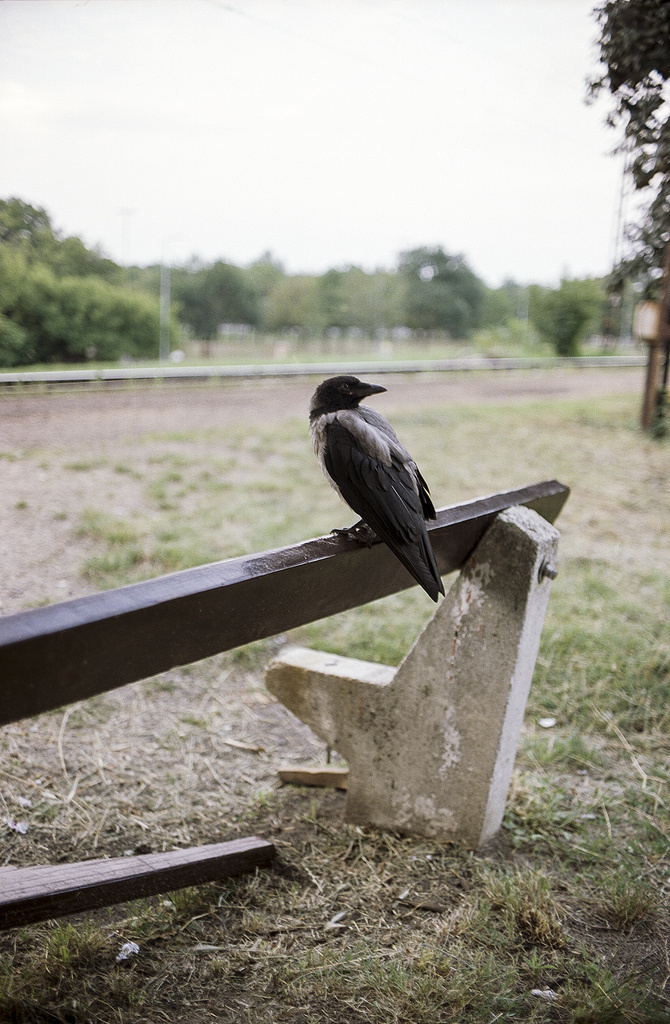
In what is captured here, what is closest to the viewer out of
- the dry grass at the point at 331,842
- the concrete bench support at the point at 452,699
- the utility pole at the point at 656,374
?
the dry grass at the point at 331,842

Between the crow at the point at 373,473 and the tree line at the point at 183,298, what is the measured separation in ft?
4.45

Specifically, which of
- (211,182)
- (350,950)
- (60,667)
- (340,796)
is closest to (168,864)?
(350,950)

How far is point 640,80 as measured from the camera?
8.48 feet

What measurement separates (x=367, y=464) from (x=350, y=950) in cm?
97

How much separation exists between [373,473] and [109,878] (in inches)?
38.0

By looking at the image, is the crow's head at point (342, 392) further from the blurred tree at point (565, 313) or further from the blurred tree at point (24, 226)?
the blurred tree at point (565, 313)

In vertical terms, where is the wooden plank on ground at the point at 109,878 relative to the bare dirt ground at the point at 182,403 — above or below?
below

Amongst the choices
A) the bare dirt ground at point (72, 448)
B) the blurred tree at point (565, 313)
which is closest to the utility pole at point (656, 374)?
the bare dirt ground at point (72, 448)

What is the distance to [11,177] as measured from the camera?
2.27 m

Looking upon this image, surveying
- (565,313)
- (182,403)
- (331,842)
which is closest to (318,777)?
(331,842)

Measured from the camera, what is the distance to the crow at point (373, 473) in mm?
1356

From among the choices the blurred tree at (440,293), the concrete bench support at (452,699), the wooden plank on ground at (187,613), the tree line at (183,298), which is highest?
the blurred tree at (440,293)

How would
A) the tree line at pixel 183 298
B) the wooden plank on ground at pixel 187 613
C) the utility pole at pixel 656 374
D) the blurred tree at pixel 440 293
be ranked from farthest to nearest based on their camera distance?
the utility pole at pixel 656 374
the blurred tree at pixel 440 293
the tree line at pixel 183 298
the wooden plank on ground at pixel 187 613

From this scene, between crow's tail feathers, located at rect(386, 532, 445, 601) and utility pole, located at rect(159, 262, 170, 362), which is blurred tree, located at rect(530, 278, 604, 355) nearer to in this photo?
utility pole, located at rect(159, 262, 170, 362)
